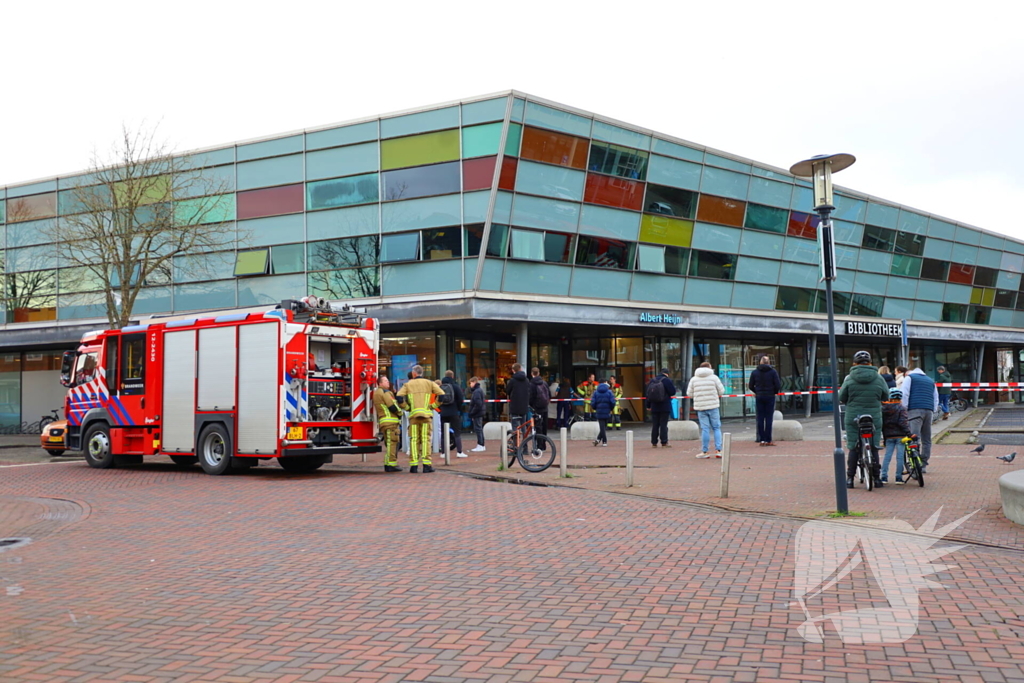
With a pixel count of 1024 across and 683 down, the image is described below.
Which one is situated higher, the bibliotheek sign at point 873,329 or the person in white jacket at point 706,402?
the bibliotheek sign at point 873,329

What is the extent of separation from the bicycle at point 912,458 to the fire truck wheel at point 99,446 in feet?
46.0

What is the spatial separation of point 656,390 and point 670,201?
1112 cm

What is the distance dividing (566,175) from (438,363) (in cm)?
654

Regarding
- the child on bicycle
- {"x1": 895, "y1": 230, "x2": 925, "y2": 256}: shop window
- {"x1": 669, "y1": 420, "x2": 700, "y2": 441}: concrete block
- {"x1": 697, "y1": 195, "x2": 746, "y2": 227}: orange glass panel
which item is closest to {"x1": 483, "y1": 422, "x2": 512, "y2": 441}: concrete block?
{"x1": 669, "y1": 420, "x2": 700, "y2": 441}: concrete block

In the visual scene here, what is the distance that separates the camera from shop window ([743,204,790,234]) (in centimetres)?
3206

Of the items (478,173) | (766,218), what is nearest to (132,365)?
(478,173)

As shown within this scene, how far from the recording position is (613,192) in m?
27.8

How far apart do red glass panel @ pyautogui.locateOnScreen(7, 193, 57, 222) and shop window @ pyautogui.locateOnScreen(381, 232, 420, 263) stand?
13.5 metres

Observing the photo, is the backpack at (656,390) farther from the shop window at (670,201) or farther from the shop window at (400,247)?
the shop window at (670,201)

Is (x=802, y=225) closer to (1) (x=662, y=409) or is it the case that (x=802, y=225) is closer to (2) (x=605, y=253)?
(2) (x=605, y=253)

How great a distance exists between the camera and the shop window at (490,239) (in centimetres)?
2491

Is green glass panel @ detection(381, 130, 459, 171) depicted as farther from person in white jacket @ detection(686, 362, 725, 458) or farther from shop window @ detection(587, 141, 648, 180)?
person in white jacket @ detection(686, 362, 725, 458)

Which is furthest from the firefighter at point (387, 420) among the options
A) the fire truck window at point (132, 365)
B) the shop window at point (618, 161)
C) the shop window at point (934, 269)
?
the shop window at point (934, 269)

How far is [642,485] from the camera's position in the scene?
13.3 m
